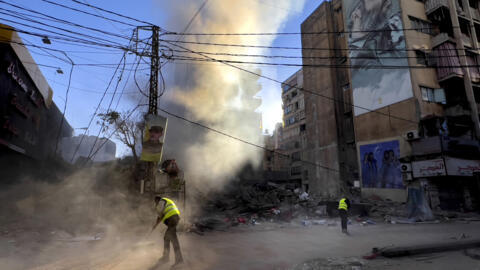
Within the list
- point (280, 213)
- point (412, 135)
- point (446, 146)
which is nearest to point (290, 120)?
point (412, 135)

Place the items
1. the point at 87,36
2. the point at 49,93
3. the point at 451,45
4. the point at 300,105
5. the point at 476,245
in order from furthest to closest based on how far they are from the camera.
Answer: the point at 300,105, the point at 49,93, the point at 451,45, the point at 87,36, the point at 476,245

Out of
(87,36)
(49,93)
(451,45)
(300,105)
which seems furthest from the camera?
(300,105)

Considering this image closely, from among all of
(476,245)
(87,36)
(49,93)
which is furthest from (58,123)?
(476,245)

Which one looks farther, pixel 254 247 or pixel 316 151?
pixel 316 151

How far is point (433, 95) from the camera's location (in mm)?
21531

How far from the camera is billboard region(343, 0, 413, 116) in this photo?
2217cm

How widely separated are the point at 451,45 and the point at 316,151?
16.2 m

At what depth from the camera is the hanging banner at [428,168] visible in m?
17.9

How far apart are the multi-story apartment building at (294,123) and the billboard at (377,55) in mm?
16346

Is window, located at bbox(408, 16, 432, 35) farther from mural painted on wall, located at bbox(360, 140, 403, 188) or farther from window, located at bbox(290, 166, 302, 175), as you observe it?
window, located at bbox(290, 166, 302, 175)

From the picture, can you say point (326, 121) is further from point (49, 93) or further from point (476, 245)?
point (49, 93)

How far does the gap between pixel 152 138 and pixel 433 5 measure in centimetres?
2707

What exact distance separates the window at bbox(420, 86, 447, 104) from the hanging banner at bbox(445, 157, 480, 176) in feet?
17.7

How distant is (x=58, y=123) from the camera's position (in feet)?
102
